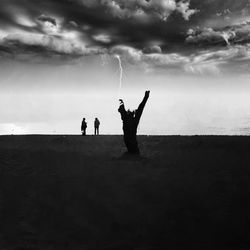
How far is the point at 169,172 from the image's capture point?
→ 17156 millimetres

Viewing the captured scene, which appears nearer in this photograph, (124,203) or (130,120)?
(124,203)

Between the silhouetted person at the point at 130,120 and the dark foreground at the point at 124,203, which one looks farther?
the silhouetted person at the point at 130,120

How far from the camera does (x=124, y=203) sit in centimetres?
1231

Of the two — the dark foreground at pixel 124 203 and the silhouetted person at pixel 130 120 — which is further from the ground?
the silhouetted person at pixel 130 120

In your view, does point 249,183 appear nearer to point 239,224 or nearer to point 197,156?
point 239,224

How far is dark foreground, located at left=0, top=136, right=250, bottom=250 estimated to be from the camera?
963 cm

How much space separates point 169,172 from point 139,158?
474 cm

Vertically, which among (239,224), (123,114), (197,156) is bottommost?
(239,224)

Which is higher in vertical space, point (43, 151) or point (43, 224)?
point (43, 151)

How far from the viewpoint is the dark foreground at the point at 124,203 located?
9.63m

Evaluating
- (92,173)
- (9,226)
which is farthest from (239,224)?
(92,173)

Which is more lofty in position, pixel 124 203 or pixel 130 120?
pixel 130 120

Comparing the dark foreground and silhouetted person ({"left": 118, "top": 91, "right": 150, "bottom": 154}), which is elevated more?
silhouetted person ({"left": 118, "top": 91, "right": 150, "bottom": 154})

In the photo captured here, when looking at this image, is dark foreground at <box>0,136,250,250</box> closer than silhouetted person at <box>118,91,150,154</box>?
Yes
